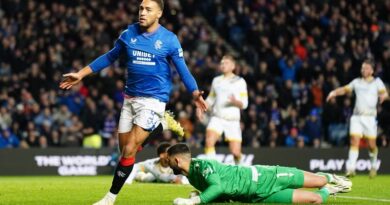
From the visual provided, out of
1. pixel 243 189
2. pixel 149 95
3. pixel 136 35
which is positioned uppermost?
pixel 136 35

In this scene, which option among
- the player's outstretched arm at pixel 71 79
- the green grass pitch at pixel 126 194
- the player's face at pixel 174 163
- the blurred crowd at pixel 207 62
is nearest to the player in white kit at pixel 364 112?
the green grass pitch at pixel 126 194

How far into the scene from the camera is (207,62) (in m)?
28.2

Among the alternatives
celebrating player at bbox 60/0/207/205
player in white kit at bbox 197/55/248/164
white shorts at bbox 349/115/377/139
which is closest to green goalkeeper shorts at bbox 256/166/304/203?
celebrating player at bbox 60/0/207/205

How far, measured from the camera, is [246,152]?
80.9 ft

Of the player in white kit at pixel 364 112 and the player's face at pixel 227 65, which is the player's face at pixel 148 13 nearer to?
the player's face at pixel 227 65

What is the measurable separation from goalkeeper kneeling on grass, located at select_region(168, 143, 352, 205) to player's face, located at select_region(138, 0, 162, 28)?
1.64m

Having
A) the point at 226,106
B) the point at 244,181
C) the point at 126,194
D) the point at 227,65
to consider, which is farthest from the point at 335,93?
the point at 244,181

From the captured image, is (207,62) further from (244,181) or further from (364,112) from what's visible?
(244,181)

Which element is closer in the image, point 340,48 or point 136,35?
point 136,35

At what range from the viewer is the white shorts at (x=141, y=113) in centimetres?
1174

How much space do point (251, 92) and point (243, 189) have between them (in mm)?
16139

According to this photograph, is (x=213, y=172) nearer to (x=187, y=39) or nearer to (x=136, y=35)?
(x=136, y=35)

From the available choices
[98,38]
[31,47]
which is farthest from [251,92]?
[31,47]

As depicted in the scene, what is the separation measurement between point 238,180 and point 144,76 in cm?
181
